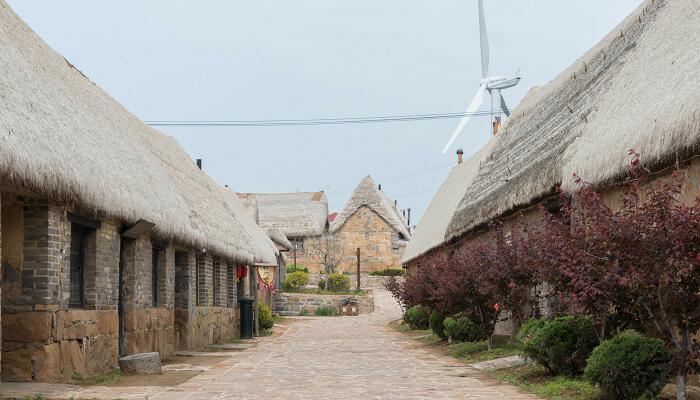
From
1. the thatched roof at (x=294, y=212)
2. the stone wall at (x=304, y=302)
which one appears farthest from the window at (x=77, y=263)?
the thatched roof at (x=294, y=212)

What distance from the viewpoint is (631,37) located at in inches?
639

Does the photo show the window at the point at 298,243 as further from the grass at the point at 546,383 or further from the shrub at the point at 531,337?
the shrub at the point at 531,337

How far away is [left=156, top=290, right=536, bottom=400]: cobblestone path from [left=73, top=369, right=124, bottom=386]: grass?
120cm

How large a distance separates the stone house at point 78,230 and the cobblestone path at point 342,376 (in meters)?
1.77

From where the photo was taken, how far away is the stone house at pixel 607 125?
10.2 m

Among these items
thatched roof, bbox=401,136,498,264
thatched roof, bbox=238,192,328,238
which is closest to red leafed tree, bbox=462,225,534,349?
thatched roof, bbox=401,136,498,264

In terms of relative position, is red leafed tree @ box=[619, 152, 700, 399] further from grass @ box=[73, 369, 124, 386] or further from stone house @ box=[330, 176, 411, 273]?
stone house @ box=[330, 176, 411, 273]

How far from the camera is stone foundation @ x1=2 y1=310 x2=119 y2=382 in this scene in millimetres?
11180

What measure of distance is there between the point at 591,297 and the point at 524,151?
36.5 ft

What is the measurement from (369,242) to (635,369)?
2169 inches

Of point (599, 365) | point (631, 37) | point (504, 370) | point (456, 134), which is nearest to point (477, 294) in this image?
point (504, 370)

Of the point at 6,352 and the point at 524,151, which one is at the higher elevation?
the point at 524,151

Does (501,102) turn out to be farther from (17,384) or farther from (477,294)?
(17,384)

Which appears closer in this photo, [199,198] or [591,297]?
[591,297]
